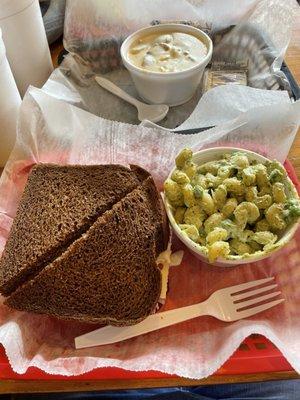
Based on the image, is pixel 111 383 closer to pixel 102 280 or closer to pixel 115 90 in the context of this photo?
pixel 102 280

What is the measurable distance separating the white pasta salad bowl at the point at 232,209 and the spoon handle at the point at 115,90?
367 millimetres

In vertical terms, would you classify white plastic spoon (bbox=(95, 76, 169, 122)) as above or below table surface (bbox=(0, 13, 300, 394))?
above

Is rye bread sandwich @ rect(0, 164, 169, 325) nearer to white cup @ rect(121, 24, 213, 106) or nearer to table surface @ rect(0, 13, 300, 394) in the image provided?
table surface @ rect(0, 13, 300, 394)

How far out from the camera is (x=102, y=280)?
2.14ft

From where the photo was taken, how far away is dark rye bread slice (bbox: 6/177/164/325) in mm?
646

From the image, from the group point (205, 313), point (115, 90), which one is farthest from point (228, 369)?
point (115, 90)

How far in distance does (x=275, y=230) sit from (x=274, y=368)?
0.21 metres

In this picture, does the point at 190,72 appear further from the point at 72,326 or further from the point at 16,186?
the point at 72,326

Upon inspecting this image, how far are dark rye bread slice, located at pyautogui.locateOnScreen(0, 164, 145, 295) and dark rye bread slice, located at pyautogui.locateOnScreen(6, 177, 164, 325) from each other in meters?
0.03

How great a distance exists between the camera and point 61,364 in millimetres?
594

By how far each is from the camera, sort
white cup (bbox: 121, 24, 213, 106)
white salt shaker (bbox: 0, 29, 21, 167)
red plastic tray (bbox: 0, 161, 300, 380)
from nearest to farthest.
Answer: red plastic tray (bbox: 0, 161, 300, 380), white salt shaker (bbox: 0, 29, 21, 167), white cup (bbox: 121, 24, 213, 106)

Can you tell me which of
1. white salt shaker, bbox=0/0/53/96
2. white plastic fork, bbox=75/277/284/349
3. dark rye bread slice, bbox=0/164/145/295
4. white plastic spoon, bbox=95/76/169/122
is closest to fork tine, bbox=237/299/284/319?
white plastic fork, bbox=75/277/284/349

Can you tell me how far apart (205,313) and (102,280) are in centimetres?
18

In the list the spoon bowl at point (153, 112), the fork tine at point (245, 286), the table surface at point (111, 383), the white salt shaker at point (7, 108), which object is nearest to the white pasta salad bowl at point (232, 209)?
the fork tine at point (245, 286)
